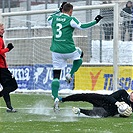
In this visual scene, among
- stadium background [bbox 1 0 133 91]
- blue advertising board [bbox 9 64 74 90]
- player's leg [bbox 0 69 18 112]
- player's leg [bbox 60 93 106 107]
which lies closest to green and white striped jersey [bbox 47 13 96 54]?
player's leg [bbox 60 93 106 107]

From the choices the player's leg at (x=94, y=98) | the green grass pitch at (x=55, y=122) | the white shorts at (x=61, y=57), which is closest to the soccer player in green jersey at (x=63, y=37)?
the white shorts at (x=61, y=57)

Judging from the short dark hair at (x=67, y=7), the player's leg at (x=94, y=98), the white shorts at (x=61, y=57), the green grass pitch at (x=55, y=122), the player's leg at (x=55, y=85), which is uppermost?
the short dark hair at (x=67, y=7)

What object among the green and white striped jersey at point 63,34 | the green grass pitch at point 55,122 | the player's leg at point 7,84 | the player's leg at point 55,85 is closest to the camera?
the green grass pitch at point 55,122

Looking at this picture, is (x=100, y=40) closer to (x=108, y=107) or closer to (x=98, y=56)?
(x=98, y=56)

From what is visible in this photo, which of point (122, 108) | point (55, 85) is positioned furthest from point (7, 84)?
point (122, 108)

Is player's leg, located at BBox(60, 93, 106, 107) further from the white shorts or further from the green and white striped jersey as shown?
the green and white striped jersey

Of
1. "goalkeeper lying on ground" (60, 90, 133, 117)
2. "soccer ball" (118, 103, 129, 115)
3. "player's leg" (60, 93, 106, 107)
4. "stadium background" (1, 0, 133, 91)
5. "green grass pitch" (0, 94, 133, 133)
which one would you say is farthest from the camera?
"stadium background" (1, 0, 133, 91)

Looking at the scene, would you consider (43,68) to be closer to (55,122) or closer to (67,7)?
(67,7)

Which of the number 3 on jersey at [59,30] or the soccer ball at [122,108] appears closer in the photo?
the soccer ball at [122,108]

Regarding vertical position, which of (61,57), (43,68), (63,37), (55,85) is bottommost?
(43,68)

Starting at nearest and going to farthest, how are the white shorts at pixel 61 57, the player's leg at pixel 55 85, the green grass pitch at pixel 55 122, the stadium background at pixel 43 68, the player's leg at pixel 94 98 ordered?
the green grass pitch at pixel 55 122 → the player's leg at pixel 94 98 → the player's leg at pixel 55 85 → the white shorts at pixel 61 57 → the stadium background at pixel 43 68

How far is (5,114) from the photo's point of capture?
36.1 ft

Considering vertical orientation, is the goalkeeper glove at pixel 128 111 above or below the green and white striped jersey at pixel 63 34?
below

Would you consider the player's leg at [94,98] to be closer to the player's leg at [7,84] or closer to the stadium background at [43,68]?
the player's leg at [7,84]
